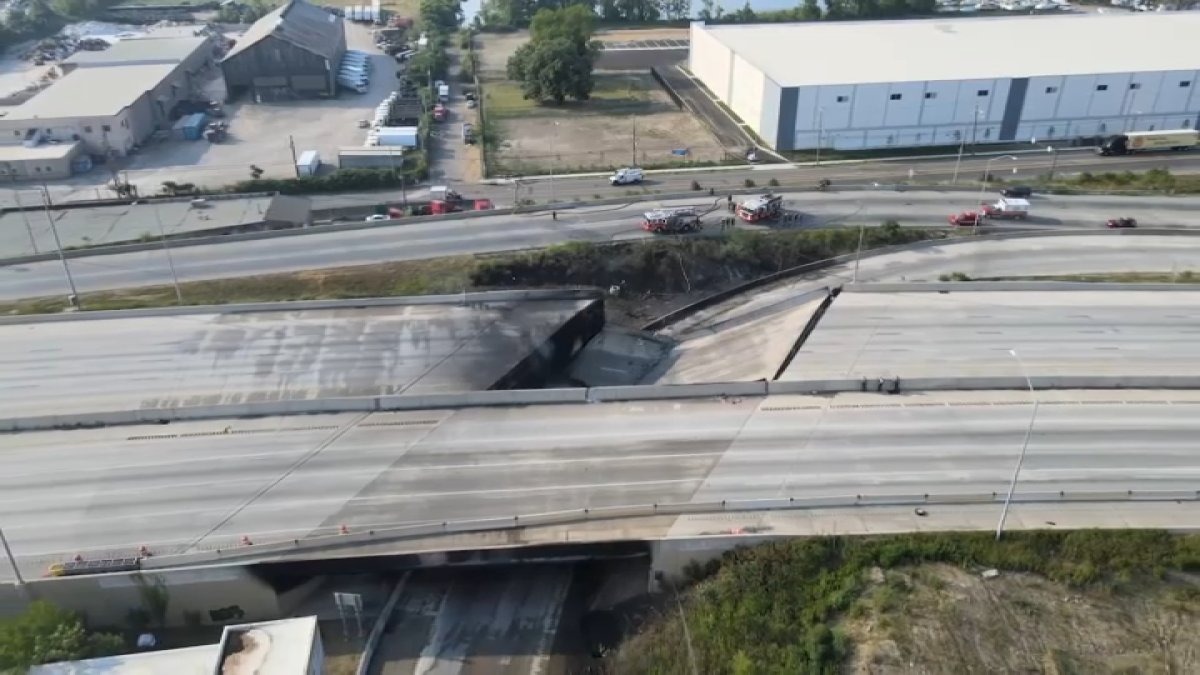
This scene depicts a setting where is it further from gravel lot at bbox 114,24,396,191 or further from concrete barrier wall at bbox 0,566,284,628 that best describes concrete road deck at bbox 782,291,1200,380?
gravel lot at bbox 114,24,396,191

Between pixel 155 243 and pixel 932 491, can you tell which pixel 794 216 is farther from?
pixel 155 243

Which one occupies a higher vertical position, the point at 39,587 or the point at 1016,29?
the point at 1016,29

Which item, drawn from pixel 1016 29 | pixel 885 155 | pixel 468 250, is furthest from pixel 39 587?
pixel 1016 29

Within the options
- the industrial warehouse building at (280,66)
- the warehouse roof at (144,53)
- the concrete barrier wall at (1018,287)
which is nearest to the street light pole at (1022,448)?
the concrete barrier wall at (1018,287)

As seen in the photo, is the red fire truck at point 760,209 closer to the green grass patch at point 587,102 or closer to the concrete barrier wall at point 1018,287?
the concrete barrier wall at point 1018,287

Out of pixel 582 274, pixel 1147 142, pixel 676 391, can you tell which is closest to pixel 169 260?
pixel 582 274

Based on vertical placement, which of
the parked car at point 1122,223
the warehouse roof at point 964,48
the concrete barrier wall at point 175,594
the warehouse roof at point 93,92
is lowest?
the concrete barrier wall at point 175,594

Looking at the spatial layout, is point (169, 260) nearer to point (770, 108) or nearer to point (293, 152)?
point (293, 152)
